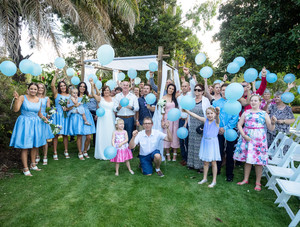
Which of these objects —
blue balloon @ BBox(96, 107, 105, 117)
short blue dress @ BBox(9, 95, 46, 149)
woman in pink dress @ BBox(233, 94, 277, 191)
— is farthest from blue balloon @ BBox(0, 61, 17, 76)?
woman in pink dress @ BBox(233, 94, 277, 191)

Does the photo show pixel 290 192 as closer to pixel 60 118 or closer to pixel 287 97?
pixel 287 97

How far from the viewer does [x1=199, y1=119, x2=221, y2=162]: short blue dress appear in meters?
3.54

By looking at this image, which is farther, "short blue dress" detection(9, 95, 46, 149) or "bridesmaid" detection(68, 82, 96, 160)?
"bridesmaid" detection(68, 82, 96, 160)

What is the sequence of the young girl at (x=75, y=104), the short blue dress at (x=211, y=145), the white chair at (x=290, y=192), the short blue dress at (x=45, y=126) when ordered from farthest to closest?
the young girl at (x=75, y=104) < the short blue dress at (x=45, y=126) < the short blue dress at (x=211, y=145) < the white chair at (x=290, y=192)

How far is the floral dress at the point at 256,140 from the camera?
11.3 feet

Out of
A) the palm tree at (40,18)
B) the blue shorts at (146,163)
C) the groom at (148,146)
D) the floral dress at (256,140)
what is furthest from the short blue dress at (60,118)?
the floral dress at (256,140)

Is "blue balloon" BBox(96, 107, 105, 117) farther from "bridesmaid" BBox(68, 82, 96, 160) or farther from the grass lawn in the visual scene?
the grass lawn

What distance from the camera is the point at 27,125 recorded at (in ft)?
12.5

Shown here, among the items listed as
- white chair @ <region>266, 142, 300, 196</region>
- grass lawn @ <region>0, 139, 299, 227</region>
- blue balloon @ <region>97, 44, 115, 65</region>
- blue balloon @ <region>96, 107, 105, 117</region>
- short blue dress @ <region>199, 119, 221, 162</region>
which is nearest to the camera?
grass lawn @ <region>0, 139, 299, 227</region>

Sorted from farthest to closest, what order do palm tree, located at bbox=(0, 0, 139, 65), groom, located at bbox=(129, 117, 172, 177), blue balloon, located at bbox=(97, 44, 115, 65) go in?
palm tree, located at bbox=(0, 0, 139, 65)
groom, located at bbox=(129, 117, 172, 177)
blue balloon, located at bbox=(97, 44, 115, 65)

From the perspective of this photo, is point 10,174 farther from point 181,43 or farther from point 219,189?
point 181,43

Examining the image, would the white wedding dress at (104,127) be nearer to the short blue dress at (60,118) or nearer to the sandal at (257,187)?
the short blue dress at (60,118)

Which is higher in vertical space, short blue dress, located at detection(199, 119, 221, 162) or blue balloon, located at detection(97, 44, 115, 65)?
blue balloon, located at detection(97, 44, 115, 65)

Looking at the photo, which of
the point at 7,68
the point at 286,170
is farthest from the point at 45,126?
the point at 286,170
